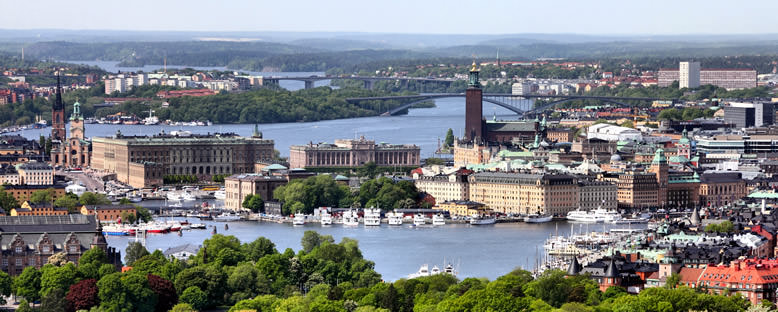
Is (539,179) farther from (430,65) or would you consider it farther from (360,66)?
(360,66)

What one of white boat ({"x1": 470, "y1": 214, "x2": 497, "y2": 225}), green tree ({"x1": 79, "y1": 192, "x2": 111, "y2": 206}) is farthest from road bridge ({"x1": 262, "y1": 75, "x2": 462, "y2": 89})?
white boat ({"x1": 470, "y1": 214, "x2": 497, "y2": 225})

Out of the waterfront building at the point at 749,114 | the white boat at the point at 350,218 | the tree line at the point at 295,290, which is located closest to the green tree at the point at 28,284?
the tree line at the point at 295,290

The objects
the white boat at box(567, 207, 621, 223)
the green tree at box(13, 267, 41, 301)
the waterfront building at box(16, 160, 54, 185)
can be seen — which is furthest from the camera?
the waterfront building at box(16, 160, 54, 185)

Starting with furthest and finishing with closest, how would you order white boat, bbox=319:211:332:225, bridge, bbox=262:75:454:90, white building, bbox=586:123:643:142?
bridge, bbox=262:75:454:90 < white building, bbox=586:123:643:142 < white boat, bbox=319:211:332:225

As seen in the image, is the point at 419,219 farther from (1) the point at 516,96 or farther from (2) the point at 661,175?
(1) the point at 516,96

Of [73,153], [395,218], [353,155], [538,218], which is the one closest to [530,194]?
[538,218]

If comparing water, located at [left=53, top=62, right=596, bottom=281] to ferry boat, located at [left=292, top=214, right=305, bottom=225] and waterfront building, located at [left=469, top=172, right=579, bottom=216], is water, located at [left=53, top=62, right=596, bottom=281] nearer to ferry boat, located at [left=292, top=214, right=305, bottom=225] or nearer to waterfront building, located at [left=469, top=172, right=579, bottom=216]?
ferry boat, located at [left=292, top=214, right=305, bottom=225]

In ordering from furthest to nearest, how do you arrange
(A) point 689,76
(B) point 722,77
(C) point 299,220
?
(B) point 722,77, (A) point 689,76, (C) point 299,220
